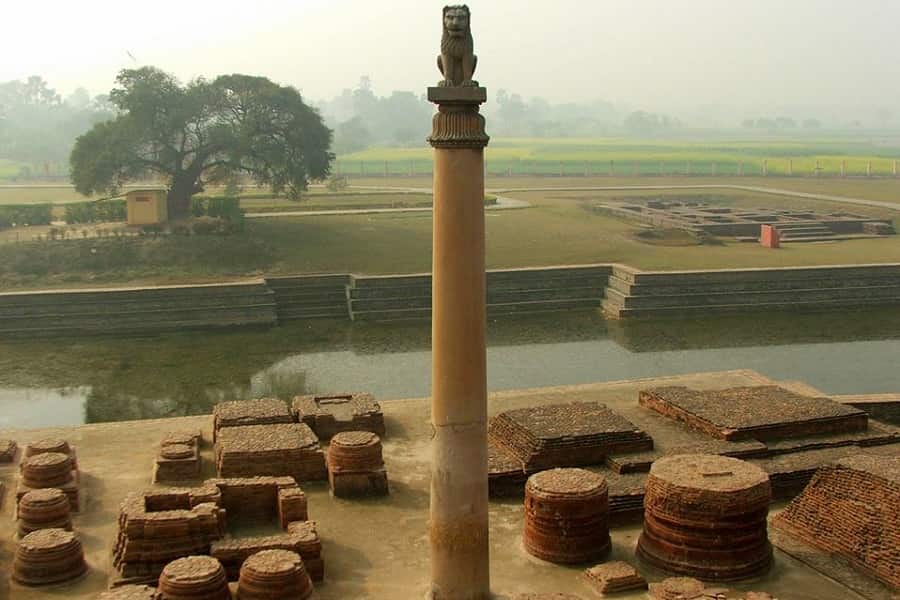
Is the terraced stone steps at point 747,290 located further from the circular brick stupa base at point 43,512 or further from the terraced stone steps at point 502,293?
the circular brick stupa base at point 43,512

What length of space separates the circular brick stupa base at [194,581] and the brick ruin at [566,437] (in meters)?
3.70

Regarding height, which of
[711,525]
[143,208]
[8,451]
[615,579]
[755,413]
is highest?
[143,208]

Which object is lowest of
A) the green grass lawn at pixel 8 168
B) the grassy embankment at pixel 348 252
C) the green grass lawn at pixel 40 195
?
the grassy embankment at pixel 348 252

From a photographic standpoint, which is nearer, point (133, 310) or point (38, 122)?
point (133, 310)

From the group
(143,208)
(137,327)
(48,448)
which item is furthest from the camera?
(143,208)

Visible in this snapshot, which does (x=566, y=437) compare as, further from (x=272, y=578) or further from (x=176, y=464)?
(x=176, y=464)

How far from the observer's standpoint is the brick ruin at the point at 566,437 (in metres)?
10.6

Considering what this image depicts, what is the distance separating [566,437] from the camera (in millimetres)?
10609

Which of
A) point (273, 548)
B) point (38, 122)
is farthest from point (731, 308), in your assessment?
point (38, 122)

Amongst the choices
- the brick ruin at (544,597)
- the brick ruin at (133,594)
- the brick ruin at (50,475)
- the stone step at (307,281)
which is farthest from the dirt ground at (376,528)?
the stone step at (307,281)

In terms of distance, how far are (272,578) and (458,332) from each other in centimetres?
232

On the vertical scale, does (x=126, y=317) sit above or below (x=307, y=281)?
below

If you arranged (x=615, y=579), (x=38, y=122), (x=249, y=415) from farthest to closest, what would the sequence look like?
(x=38, y=122), (x=249, y=415), (x=615, y=579)

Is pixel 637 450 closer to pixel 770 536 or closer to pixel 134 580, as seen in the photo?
pixel 770 536
